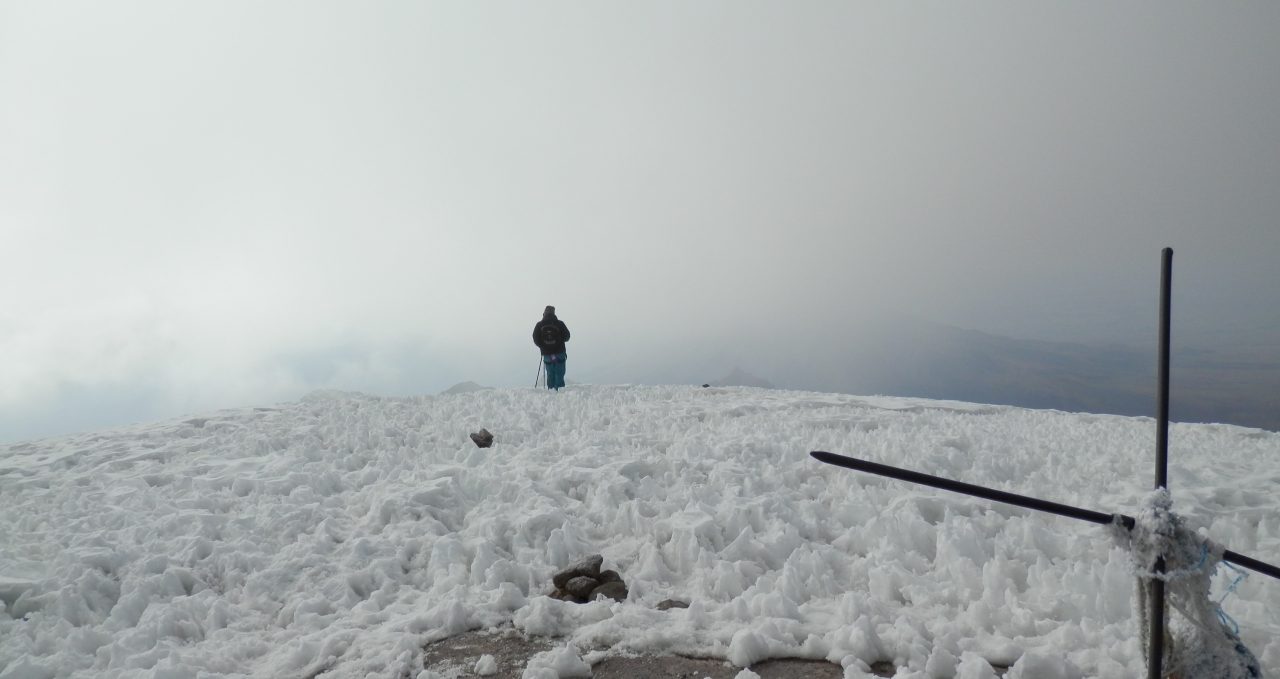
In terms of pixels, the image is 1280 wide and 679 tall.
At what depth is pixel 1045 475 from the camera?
8914 millimetres

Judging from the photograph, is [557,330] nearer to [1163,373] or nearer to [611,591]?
[611,591]

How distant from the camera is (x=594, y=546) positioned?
731 cm

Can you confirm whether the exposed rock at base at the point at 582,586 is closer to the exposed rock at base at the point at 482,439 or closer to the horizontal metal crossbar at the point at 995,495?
the horizontal metal crossbar at the point at 995,495

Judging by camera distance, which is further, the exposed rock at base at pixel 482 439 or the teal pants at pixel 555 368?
the teal pants at pixel 555 368

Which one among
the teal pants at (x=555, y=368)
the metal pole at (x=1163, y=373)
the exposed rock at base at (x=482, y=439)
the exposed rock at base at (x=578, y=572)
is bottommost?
the exposed rock at base at (x=578, y=572)

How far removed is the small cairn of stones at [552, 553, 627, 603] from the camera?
6.12 meters

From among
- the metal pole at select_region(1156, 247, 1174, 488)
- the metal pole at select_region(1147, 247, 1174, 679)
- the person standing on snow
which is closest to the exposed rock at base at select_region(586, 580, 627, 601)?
the metal pole at select_region(1147, 247, 1174, 679)

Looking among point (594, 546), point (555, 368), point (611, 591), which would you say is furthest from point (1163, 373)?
point (555, 368)

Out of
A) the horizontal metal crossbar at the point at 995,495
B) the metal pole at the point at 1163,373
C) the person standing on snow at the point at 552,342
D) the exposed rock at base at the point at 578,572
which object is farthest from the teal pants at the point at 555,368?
the metal pole at the point at 1163,373

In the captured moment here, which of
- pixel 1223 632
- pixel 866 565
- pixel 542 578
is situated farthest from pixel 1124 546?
pixel 542 578

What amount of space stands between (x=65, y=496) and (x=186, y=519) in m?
2.92

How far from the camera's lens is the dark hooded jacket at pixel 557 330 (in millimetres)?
20016

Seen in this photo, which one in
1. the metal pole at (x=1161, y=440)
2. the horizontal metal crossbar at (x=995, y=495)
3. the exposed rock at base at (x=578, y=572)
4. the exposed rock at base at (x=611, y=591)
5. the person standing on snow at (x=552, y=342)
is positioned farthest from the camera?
the person standing on snow at (x=552, y=342)

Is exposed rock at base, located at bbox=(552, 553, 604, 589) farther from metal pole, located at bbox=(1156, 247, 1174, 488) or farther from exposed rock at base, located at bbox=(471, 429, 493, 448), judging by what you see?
exposed rock at base, located at bbox=(471, 429, 493, 448)
